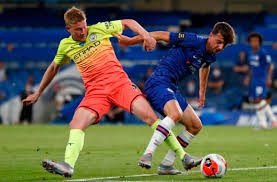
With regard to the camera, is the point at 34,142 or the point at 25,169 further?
the point at 34,142

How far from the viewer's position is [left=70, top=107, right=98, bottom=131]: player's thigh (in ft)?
27.7

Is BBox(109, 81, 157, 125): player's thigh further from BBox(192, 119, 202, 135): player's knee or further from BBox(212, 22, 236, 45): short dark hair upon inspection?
BBox(212, 22, 236, 45): short dark hair

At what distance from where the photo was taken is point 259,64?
67.4ft

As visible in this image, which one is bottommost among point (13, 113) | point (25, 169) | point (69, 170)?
point (13, 113)

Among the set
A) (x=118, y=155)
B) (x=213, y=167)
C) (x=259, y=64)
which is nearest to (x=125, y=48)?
(x=259, y=64)

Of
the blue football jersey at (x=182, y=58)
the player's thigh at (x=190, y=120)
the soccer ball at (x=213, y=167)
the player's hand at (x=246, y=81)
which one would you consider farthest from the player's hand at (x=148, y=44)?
the player's hand at (x=246, y=81)

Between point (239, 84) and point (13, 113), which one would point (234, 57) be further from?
point (13, 113)

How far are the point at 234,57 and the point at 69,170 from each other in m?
23.0

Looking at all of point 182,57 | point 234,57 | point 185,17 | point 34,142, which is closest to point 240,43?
point 234,57

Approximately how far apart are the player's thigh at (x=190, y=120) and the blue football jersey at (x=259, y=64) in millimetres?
11184

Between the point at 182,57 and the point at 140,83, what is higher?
the point at 182,57

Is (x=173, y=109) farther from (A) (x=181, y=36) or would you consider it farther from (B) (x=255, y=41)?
(B) (x=255, y=41)

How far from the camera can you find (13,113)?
2880cm

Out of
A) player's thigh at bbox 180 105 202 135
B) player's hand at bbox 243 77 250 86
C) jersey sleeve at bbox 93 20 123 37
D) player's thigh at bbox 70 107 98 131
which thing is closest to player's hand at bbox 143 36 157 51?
jersey sleeve at bbox 93 20 123 37
